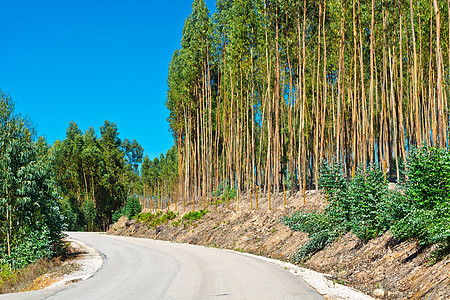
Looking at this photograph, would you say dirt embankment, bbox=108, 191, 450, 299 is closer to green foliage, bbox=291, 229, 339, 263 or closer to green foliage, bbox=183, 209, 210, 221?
green foliage, bbox=291, 229, 339, 263

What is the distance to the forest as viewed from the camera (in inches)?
824

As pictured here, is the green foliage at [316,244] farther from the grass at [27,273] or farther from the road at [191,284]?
the grass at [27,273]

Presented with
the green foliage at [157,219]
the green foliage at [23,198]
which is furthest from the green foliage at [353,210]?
the green foliage at [157,219]

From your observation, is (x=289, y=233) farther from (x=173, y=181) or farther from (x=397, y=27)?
(x=173, y=181)

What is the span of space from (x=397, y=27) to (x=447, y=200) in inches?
681

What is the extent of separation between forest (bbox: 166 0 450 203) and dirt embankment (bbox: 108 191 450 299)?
2337 millimetres

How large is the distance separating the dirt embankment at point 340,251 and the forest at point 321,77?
92.0 inches

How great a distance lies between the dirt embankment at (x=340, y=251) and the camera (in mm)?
8023

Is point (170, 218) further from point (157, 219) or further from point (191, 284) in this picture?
point (191, 284)

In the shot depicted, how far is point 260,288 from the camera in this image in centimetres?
Answer: 893

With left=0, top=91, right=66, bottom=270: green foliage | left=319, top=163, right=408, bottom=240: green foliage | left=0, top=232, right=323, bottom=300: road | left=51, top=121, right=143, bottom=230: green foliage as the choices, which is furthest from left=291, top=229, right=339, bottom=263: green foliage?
left=51, top=121, right=143, bottom=230: green foliage

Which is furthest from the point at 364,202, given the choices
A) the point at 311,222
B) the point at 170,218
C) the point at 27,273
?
the point at 170,218

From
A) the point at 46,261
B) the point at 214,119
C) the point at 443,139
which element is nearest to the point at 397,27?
the point at 443,139

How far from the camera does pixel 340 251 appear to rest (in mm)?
12969
